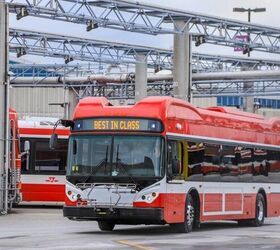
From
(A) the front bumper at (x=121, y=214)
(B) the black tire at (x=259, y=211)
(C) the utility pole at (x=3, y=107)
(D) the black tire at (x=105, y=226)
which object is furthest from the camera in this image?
(C) the utility pole at (x=3, y=107)

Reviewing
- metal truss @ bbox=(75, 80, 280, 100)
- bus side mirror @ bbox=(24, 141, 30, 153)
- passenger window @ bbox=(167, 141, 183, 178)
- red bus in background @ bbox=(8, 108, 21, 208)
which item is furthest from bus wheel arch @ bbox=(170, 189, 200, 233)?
metal truss @ bbox=(75, 80, 280, 100)

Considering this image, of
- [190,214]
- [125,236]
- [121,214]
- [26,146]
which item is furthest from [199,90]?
[121,214]

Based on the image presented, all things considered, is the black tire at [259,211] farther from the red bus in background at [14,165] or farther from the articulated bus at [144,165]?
the red bus in background at [14,165]

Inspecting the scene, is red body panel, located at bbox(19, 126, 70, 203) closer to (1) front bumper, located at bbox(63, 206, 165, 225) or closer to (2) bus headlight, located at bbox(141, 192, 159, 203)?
(1) front bumper, located at bbox(63, 206, 165, 225)

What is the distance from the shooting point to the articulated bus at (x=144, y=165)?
62.3ft

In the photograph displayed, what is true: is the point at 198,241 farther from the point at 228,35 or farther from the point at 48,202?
the point at 228,35

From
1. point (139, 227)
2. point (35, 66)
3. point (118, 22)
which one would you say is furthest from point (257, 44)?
point (139, 227)

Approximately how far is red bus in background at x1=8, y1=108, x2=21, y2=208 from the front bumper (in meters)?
8.51

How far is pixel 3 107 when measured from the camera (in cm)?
2741

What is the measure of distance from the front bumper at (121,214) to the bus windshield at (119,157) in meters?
0.76

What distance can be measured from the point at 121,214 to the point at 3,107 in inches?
381

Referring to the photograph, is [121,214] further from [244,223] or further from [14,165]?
[14,165]

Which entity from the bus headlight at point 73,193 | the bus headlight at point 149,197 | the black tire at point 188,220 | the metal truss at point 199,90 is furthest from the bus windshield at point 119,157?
the metal truss at point 199,90

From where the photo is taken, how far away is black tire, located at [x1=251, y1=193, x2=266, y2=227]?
24.7 m
